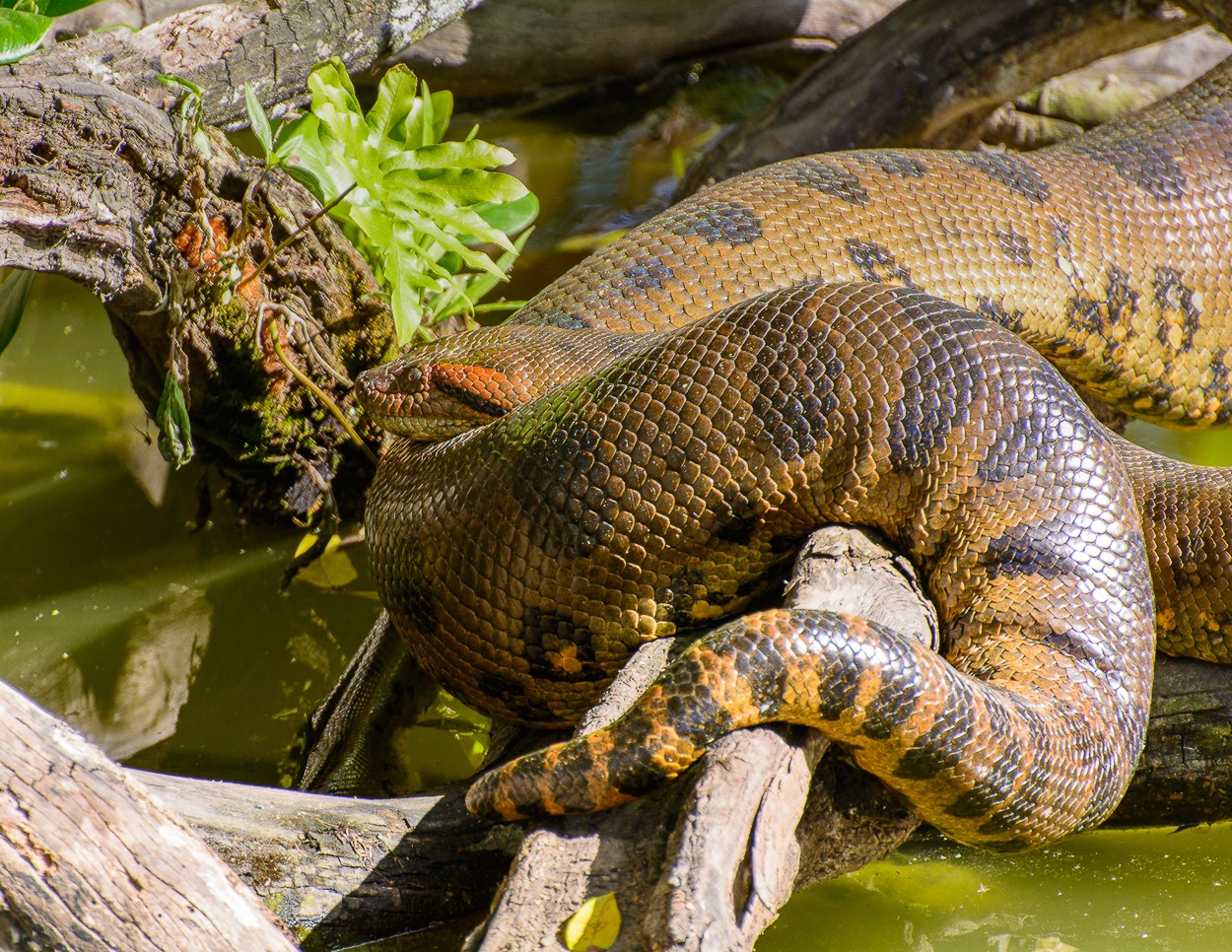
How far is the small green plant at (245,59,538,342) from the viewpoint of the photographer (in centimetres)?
364

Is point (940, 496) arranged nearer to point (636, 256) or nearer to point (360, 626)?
point (636, 256)

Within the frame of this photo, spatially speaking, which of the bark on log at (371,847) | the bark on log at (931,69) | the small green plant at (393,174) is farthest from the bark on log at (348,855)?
the bark on log at (931,69)

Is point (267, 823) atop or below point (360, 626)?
atop

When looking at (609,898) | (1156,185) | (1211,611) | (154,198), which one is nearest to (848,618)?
(609,898)

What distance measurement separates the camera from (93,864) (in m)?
1.65

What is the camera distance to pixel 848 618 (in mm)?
2039

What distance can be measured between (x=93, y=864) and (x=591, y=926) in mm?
740

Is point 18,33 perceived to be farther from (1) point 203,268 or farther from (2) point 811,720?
(2) point 811,720

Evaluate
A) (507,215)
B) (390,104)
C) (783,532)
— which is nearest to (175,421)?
(390,104)

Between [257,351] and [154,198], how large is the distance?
0.65 meters

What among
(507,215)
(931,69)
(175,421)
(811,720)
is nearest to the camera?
(811,720)

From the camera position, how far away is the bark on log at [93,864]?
5.35 ft

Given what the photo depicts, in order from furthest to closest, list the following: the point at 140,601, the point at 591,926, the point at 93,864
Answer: the point at 140,601
the point at 591,926
the point at 93,864

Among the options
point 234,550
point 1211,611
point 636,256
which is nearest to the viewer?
point 1211,611
